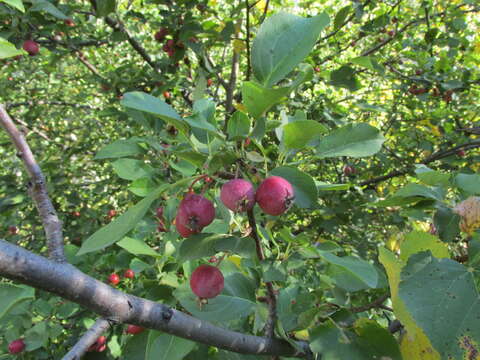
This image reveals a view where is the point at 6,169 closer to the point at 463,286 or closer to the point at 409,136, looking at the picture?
the point at 409,136

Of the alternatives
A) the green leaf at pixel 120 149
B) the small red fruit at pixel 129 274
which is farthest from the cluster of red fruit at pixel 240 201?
the small red fruit at pixel 129 274

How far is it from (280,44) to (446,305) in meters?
0.50

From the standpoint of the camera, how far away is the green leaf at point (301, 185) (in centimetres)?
64

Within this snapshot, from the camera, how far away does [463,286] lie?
60 cm

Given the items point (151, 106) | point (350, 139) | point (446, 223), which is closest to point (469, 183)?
point (446, 223)

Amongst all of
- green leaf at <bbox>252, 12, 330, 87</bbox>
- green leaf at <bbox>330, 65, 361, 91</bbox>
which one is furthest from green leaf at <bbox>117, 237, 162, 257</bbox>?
green leaf at <bbox>330, 65, 361, 91</bbox>

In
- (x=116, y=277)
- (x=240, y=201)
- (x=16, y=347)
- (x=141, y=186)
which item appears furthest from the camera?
(x=116, y=277)

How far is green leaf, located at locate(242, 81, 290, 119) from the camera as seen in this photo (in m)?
0.54

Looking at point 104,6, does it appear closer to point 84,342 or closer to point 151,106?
point 151,106

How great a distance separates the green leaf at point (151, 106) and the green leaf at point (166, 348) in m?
0.44

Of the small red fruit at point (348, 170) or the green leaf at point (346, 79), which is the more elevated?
the green leaf at point (346, 79)

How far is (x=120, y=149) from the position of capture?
36.7 inches

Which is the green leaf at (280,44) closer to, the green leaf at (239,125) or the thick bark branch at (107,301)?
the green leaf at (239,125)

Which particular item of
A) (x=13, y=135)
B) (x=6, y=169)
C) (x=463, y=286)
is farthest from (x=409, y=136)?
(x=6, y=169)
